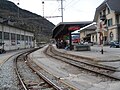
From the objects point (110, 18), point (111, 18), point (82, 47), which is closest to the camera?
point (82, 47)

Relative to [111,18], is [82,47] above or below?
below

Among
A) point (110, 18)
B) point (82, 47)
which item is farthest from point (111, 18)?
point (82, 47)

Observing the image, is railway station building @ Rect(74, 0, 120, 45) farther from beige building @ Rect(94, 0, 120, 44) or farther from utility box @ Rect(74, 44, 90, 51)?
utility box @ Rect(74, 44, 90, 51)

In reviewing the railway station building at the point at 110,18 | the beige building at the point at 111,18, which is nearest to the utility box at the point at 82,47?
the railway station building at the point at 110,18

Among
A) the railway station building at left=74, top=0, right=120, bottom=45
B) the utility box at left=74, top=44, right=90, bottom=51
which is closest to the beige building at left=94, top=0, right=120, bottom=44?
the railway station building at left=74, top=0, right=120, bottom=45

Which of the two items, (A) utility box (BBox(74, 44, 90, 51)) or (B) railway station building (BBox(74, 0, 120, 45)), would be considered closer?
(A) utility box (BBox(74, 44, 90, 51))

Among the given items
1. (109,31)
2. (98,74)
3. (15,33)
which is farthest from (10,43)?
(98,74)

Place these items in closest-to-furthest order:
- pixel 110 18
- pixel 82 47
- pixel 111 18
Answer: pixel 82 47 < pixel 111 18 < pixel 110 18

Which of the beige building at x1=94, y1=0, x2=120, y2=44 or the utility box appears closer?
the utility box

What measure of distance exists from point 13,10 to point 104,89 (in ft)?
537

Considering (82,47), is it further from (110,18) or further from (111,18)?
(110,18)

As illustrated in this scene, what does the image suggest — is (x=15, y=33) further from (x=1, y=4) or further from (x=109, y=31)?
(x=1, y=4)

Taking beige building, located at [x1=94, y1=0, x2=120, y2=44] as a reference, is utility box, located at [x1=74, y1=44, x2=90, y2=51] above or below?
below

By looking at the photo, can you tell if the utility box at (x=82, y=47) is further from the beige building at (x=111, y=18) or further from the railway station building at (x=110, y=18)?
the beige building at (x=111, y=18)
